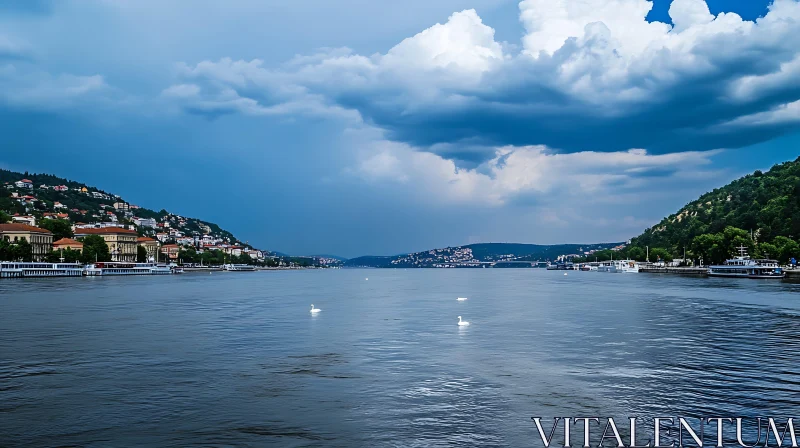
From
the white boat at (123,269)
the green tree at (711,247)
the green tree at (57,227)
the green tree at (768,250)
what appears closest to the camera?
the green tree at (768,250)

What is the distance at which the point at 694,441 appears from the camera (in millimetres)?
12273

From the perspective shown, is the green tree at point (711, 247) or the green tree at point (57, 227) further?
the green tree at point (57, 227)

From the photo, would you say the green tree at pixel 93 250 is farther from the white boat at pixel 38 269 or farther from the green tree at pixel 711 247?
the green tree at pixel 711 247

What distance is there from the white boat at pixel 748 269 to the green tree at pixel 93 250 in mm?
149037

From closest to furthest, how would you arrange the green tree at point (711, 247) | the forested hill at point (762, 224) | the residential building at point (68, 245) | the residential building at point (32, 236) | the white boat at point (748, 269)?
the white boat at point (748, 269) → the forested hill at point (762, 224) → the green tree at point (711, 247) → the residential building at point (32, 236) → the residential building at point (68, 245)

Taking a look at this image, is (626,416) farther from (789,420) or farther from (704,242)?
(704,242)

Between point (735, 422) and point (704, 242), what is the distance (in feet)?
494

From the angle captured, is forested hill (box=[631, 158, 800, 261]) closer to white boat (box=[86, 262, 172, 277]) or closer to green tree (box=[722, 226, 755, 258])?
green tree (box=[722, 226, 755, 258])

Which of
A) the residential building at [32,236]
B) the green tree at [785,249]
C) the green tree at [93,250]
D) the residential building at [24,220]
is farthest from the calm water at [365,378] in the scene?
the residential building at [24,220]

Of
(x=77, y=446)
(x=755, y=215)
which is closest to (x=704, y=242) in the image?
(x=755, y=215)

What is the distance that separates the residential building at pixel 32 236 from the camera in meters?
142

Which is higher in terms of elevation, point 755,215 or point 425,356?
point 755,215

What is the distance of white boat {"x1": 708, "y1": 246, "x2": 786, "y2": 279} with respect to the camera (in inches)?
4488

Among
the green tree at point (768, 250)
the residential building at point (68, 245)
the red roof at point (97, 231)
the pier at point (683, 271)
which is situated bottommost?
the pier at point (683, 271)
